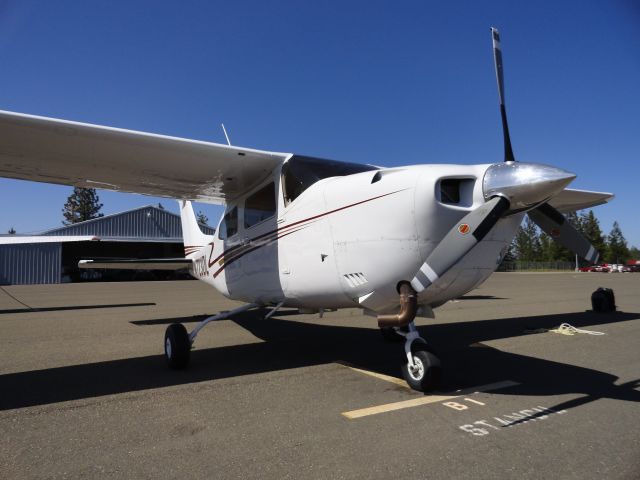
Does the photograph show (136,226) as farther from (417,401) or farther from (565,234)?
(565,234)

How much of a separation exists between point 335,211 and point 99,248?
4796cm

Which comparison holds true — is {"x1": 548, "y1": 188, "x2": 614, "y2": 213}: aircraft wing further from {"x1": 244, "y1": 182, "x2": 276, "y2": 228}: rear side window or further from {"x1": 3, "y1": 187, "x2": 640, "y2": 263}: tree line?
{"x1": 3, "y1": 187, "x2": 640, "y2": 263}: tree line

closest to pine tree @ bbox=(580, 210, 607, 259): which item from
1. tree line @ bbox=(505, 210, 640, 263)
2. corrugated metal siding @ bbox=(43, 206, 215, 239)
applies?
tree line @ bbox=(505, 210, 640, 263)

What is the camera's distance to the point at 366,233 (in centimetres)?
406

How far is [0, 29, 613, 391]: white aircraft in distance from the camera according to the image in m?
3.66

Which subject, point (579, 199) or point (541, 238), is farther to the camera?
point (541, 238)

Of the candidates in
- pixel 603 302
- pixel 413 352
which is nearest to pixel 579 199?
pixel 603 302

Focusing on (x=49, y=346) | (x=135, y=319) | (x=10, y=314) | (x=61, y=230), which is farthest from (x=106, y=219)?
(x=49, y=346)

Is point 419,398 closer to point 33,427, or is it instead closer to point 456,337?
point 33,427

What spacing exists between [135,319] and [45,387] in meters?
6.36

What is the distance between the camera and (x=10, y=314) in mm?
12000

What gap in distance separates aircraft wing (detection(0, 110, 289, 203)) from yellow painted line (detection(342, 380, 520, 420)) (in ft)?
10.5

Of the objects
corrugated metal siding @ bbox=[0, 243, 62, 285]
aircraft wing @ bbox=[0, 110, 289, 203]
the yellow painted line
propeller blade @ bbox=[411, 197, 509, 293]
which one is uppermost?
corrugated metal siding @ bbox=[0, 243, 62, 285]

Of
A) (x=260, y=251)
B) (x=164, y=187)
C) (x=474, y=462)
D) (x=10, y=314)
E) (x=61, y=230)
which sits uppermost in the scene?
(x=61, y=230)
